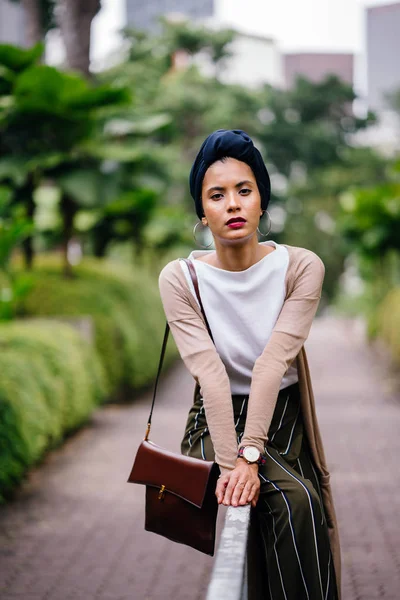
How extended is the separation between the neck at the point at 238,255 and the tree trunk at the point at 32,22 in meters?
12.6

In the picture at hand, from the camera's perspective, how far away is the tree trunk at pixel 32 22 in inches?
568

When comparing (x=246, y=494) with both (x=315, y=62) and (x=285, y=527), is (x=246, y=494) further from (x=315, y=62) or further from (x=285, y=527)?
(x=315, y=62)

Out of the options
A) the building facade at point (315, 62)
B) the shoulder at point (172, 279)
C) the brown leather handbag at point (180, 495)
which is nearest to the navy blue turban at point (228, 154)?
the shoulder at point (172, 279)

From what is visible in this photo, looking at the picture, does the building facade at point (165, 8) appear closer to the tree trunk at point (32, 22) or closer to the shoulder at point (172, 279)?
the tree trunk at point (32, 22)

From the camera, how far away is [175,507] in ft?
8.50

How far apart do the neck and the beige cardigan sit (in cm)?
12

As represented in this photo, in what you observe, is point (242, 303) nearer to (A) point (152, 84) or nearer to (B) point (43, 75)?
(B) point (43, 75)

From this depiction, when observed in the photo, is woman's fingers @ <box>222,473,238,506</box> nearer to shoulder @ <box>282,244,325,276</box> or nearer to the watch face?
the watch face

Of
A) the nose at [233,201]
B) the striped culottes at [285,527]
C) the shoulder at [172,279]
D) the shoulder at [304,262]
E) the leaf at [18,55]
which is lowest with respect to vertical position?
the striped culottes at [285,527]

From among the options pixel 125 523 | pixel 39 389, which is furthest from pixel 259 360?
pixel 39 389

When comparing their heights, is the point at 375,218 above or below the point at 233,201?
below

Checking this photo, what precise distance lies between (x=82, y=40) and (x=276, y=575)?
1211cm

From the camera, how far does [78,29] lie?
13.3 metres

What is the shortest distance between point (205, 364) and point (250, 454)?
306 millimetres
